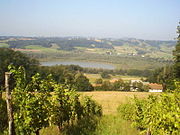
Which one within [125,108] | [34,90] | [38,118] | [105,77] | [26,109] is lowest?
[105,77]

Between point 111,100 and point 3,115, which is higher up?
point 3,115

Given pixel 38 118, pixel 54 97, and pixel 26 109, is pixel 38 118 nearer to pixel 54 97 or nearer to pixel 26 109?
pixel 26 109

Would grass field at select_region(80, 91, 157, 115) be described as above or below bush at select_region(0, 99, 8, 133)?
below

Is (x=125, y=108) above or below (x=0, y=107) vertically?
below

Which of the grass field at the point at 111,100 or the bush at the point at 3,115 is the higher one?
the bush at the point at 3,115

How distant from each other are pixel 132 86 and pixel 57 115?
67.2 m

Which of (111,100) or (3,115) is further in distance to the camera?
(111,100)

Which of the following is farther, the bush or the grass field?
the grass field

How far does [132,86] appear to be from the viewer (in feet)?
245

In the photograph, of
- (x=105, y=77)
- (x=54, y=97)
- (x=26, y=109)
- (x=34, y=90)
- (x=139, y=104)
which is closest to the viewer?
(x=26, y=109)

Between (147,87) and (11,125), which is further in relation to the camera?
(147,87)

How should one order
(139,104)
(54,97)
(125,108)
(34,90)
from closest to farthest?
(34,90)
(54,97)
(139,104)
(125,108)

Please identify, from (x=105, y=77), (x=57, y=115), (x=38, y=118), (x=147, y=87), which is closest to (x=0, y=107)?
(x=57, y=115)

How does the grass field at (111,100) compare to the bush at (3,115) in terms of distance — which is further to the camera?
the grass field at (111,100)
